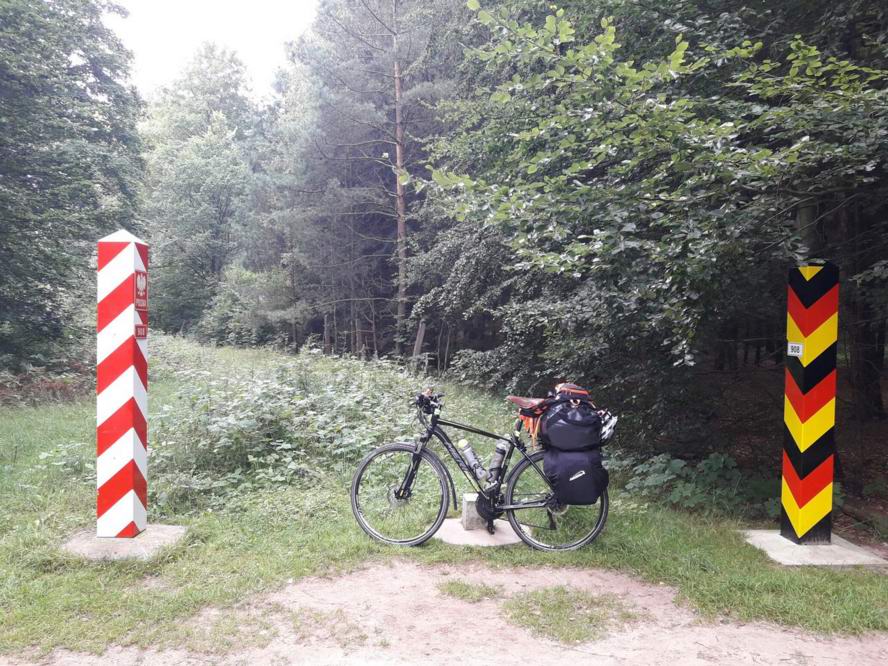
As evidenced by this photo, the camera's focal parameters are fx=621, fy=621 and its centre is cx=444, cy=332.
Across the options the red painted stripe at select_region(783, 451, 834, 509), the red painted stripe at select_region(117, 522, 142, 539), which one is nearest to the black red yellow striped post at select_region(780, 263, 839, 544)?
the red painted stripe at select_region(783, 451, 834, 509)

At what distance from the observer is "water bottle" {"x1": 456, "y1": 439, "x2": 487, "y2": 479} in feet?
15.3

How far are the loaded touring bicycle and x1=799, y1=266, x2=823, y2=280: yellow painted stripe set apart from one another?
179cm

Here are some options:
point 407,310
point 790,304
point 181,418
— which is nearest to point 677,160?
point 790,304

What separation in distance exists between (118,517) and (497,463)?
106 inches

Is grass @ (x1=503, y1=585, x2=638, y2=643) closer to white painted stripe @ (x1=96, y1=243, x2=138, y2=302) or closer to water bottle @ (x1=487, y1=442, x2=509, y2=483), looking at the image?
water bottle @ (x1=487, y1=442, x2=509, y2=483)

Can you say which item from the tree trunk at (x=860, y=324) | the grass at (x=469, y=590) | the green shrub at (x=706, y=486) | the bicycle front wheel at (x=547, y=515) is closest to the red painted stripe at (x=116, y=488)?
the grass at (x=469, y=590)

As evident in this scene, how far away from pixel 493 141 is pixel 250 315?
1935 cm

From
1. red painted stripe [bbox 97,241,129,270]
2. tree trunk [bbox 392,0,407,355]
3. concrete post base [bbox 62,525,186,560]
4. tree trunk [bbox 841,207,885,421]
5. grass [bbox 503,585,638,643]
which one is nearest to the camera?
grass [bbox 503,585,638,643]

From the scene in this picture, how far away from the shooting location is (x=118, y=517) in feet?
14.1

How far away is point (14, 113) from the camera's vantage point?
11781 millimetres

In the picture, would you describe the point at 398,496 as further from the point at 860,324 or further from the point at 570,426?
the point at 860,324

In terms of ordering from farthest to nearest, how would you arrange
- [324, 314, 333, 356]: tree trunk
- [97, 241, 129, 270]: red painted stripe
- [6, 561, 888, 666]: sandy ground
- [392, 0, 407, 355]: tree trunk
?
[324, 314, 333, 356]: tree trunk, [392, 0, 407, 355]: tree trunk, [97, 241, 129, 270]: red painted stripe, [6, 561, 888, 666]: sandy ground

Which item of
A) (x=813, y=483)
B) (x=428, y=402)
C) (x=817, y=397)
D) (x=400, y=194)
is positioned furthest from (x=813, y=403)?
(x=400, y=194)

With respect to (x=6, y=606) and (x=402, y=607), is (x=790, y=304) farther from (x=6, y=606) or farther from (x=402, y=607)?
(x=6, y=606)
